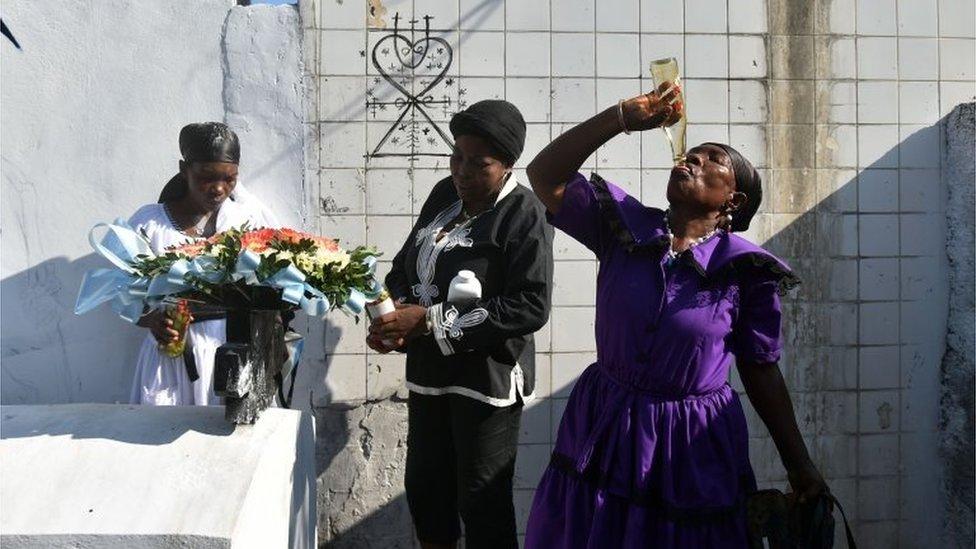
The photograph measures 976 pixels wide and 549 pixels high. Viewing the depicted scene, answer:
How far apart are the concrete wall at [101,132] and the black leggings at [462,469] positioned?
1.42 m

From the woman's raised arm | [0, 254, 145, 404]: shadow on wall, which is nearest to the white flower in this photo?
the woman's raised arm

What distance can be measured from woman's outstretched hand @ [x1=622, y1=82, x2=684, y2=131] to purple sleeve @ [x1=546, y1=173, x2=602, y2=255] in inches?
9.3

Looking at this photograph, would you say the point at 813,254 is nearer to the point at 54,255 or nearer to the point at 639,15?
the point at 639,15

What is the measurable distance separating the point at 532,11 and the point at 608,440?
2632mm

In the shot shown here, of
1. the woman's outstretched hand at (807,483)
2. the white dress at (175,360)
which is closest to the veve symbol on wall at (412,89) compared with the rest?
the white dress at (175,360)

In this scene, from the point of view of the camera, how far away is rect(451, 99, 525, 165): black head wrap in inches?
151

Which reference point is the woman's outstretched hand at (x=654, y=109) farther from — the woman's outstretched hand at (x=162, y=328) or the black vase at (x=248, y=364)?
the woman's outstretched hand at (x=162, y=328)

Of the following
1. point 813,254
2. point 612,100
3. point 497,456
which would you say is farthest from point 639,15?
point 497,456

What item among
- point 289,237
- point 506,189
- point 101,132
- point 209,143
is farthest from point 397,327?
point 101,132

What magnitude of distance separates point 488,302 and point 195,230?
1455 millimetres

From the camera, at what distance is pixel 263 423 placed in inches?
128

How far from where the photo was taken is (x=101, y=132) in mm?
4785

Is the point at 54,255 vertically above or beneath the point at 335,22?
beneath

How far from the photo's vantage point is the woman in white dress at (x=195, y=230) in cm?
430
